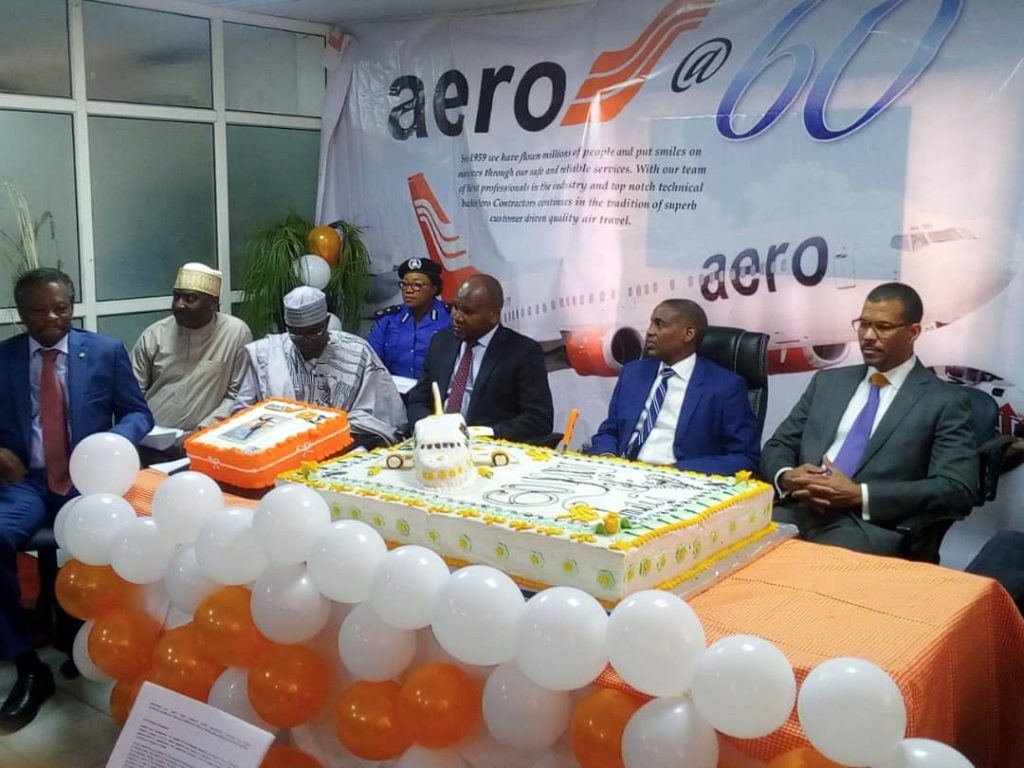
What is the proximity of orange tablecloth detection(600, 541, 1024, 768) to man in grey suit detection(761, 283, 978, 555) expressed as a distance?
667 mm

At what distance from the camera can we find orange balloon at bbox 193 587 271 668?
7.64ft

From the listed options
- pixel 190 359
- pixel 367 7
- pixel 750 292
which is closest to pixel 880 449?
pixel 750 292

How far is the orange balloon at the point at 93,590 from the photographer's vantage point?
8.95 feet

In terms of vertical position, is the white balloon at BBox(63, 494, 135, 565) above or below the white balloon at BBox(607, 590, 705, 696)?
below

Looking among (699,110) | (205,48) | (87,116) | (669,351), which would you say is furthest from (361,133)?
(669,351)

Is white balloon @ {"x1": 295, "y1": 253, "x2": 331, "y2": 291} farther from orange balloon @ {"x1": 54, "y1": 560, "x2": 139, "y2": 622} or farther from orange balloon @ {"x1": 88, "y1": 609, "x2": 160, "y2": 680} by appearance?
orange balloon @ {"x1": 88, "y1": 609, "x2": 160, "y2": 680}

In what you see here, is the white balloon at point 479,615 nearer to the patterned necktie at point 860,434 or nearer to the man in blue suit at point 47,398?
the patterned necktie at point 860,434

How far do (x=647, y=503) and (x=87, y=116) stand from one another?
416cm

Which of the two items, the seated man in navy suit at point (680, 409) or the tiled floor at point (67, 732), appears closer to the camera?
the tiled floor at point (67, 732)

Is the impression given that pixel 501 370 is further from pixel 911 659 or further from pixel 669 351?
pixel 911 659

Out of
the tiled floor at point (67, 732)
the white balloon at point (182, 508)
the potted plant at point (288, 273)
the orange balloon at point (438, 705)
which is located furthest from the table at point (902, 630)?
the potted plant at point (288, 273)

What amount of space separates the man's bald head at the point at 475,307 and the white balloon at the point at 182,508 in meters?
1.55

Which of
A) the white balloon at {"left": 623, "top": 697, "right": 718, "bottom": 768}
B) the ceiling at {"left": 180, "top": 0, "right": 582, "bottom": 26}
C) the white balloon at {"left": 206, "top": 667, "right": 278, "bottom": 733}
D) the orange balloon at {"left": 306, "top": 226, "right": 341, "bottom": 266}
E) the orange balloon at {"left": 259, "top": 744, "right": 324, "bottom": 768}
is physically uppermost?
the ceiling at {"left": 180, "top": 0, "right": 582, "bottom": 26}

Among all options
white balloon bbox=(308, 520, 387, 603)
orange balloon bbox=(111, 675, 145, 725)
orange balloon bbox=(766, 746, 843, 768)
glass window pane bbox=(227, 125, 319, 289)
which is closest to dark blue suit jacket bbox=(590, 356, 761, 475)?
white balloon bbox=(308, 520, 387, 603)
